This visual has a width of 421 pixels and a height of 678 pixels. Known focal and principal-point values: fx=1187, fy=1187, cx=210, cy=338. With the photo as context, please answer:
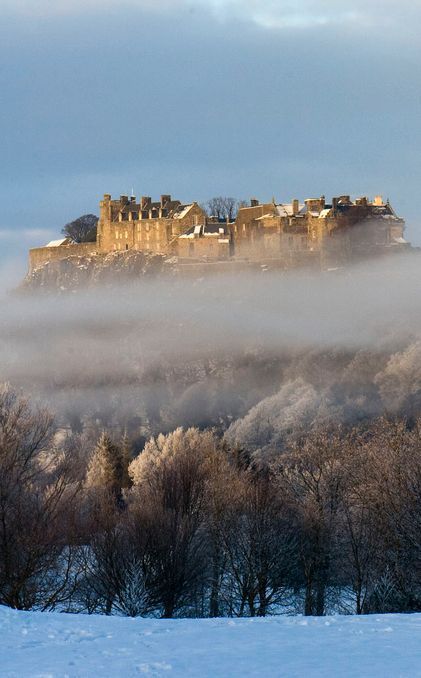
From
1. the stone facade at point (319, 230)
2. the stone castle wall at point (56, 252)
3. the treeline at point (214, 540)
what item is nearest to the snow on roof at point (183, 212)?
the stone facade at point (319, 230)

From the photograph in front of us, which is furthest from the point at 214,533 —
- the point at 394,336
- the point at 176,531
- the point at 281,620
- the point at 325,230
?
the point at 325,230

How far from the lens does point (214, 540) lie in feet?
158

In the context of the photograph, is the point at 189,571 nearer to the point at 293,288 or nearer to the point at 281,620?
the point at 281,620

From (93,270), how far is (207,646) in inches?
6009

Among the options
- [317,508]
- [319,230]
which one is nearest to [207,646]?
[317,508]

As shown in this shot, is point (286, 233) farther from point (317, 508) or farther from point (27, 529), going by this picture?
point (27, 529)

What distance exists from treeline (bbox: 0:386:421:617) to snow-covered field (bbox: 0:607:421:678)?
12.0 meters

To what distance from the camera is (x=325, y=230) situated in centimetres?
14425

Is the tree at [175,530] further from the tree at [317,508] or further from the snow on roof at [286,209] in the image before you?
the snow on roof at [286,209]

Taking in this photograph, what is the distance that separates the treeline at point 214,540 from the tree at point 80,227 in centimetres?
13854

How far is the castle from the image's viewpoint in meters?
145

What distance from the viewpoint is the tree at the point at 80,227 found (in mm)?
192000

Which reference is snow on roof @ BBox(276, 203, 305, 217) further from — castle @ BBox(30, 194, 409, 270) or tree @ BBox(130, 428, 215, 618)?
tree @ BBox(130, 428, 215, 618)

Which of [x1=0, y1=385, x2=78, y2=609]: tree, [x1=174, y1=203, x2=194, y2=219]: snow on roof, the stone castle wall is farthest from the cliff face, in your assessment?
[x1=0, y1=385, x2=78, y2=609]: tree
